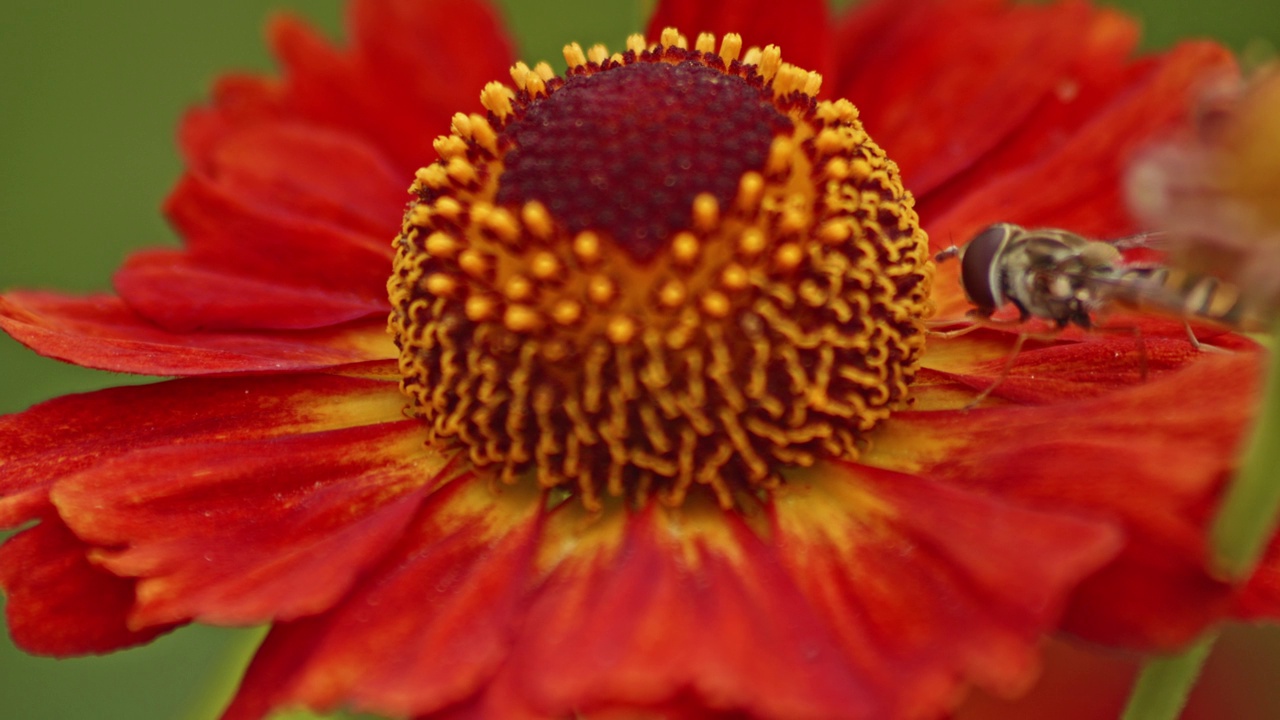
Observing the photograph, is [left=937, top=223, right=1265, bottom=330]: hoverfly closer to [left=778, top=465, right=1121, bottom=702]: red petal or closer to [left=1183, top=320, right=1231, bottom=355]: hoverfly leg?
[left=1183, top=320, right=1231, bottom=355]: hoverfly leg

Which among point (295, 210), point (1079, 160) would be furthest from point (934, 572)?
point (295, 210)

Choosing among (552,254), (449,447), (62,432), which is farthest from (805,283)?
(62,432)

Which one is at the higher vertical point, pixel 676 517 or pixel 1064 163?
pixel 1064 163

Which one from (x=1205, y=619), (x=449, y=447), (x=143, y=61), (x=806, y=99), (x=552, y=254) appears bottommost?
(x=1205, y=619)

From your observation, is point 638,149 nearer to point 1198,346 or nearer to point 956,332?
point 956,332

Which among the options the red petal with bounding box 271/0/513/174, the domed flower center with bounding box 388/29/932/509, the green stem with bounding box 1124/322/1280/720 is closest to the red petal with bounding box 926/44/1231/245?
the domed flower center with bounding box 388/29/932/509

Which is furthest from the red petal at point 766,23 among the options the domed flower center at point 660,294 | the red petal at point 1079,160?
the domed flower center at point 660,294

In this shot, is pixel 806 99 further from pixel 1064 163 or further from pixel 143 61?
pixel 143 61
